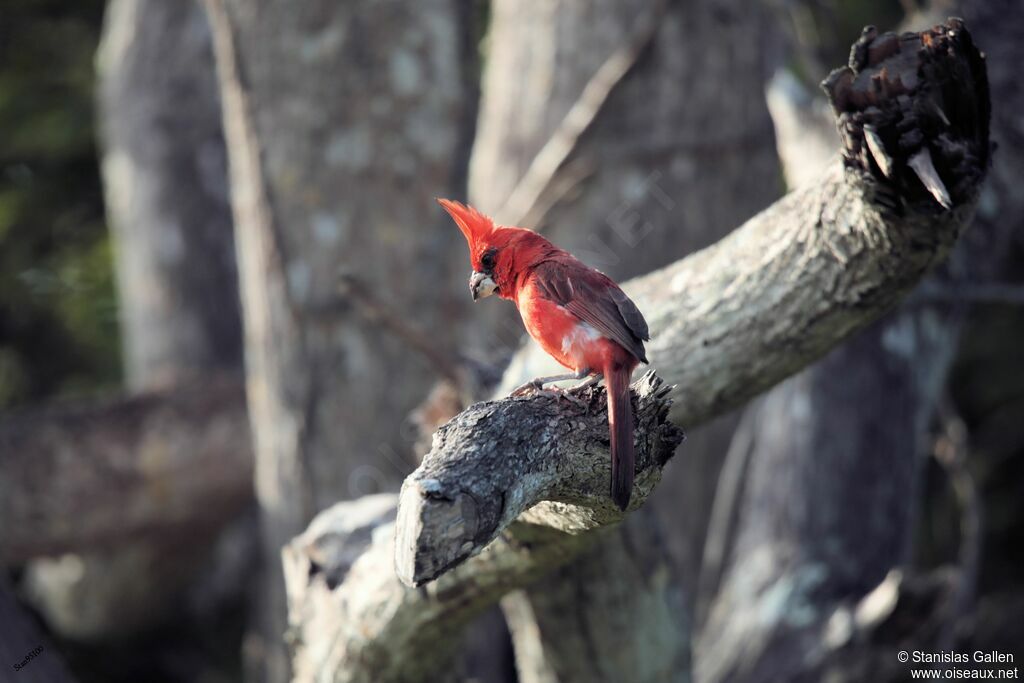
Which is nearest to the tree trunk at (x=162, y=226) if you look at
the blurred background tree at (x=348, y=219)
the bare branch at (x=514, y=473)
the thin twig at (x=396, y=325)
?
the blurred background tree at (x=348, y=219)

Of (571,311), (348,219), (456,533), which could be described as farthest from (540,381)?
(348,219)

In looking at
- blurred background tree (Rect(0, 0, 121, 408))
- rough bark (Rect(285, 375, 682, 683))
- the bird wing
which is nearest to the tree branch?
the bird wing

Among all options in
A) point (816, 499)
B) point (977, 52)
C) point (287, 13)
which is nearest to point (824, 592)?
point (816, 499)

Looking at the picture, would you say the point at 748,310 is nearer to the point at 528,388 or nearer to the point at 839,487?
the point at 528,388

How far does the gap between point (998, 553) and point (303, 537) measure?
5234 millimetres

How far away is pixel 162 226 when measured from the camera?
21.1ft

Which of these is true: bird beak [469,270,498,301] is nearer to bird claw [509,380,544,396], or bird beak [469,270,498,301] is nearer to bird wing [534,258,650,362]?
bird wing [534,258,650,362]

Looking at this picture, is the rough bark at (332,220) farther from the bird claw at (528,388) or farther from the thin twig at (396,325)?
the bird claw at (528,388)

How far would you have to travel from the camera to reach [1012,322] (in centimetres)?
673

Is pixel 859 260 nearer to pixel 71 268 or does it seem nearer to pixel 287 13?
pixel 287 13

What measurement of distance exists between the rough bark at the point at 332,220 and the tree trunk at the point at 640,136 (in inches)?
20.2

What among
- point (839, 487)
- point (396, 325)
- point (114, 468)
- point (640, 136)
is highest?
point (640, 136)

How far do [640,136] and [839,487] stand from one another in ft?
5.44

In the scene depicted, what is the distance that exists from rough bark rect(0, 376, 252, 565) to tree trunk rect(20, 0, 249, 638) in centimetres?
47
